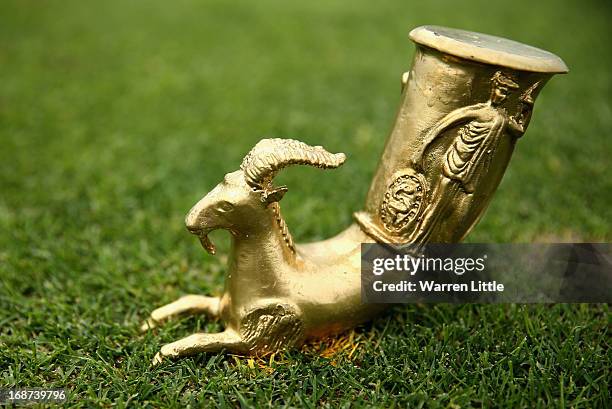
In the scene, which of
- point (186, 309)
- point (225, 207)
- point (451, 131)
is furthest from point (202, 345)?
point (451, 131)

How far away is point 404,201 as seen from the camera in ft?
6.42

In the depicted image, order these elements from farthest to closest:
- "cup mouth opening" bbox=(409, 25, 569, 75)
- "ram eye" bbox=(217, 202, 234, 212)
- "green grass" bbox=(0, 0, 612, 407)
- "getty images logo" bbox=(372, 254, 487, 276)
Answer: "getty images logo" bbox=(372, 254, 487, 276) → "green grass" bbox=(0, 0, 612, 407) → "ram eye" bbox=(217, 202, 234, 212) → "cup mouth opening" bbox=(409, 25, 569, 75)

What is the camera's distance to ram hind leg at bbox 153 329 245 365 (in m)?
1.94

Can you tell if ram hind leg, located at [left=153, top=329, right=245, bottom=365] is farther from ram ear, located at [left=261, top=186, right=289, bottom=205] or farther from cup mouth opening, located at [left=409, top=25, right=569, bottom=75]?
cup mouth opening, located at [left=409, top=25, right=569, bottom=75]

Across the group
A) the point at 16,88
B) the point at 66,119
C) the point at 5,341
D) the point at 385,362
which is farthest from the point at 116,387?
the point at 16,88

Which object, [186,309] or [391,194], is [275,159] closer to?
[391,194]

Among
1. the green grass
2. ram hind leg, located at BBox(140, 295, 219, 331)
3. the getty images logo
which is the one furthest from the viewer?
ram hind leg, located at BBox(140, 295, 219, 331)

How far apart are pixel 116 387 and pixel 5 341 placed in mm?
606

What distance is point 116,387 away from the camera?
1.87 m

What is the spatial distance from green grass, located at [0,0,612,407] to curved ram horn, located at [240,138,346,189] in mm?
687

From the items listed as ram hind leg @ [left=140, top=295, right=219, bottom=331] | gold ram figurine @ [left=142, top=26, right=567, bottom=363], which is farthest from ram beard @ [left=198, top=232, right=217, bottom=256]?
ram hind leg @ [left=140, top=295, right=219, bottom=331]

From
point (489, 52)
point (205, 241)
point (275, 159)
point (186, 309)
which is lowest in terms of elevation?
point (186, 309)

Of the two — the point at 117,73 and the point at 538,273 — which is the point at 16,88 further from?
the point at 538,273

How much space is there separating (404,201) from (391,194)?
0.06m
